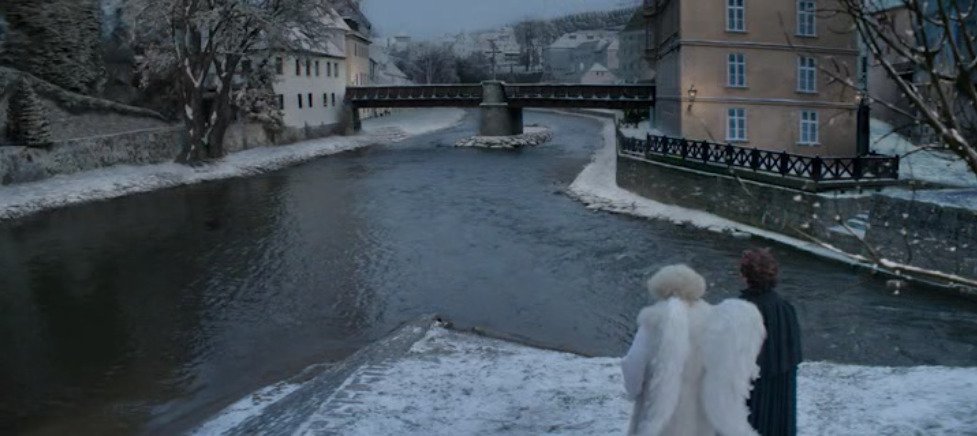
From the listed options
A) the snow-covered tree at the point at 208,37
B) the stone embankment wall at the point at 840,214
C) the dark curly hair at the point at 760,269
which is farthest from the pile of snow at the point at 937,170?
the snow-covered tree at the point at 208,37

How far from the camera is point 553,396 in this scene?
9.13 metres

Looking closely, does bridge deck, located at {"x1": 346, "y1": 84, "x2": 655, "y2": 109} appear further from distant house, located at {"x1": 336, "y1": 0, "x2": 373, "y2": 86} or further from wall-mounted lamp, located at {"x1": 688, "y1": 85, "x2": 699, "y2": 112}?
wall-mounted lamp, located at {"x1": 688, "y1": 85, "x2": 699, "y2": 112}

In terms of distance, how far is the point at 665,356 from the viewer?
16.9ft

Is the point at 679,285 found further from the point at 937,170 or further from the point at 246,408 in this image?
the point at 937,170

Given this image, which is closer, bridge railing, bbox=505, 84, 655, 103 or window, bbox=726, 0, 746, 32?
window, bbox=726, 0, 746, 32

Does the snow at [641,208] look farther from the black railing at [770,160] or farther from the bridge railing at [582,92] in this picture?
the bridge railing at [582,92]

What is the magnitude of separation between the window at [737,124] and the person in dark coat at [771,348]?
84.4ft

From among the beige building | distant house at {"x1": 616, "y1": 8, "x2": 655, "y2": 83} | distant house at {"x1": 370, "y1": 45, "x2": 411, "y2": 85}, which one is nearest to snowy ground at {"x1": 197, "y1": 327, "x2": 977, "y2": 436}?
the beige building

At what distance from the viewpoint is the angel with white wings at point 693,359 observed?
513 cm

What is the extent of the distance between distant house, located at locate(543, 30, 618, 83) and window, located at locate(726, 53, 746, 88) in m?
101

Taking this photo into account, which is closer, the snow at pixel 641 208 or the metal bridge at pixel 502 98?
the snow at pixel 641 208

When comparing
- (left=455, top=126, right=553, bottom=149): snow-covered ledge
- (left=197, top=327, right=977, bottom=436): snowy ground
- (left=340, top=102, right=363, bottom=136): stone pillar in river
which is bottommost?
(left=197, top=327, right=977, bottom=436): snowy ground

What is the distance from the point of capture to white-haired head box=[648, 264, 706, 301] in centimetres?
520

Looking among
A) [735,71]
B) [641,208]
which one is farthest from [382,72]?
[641,208]
